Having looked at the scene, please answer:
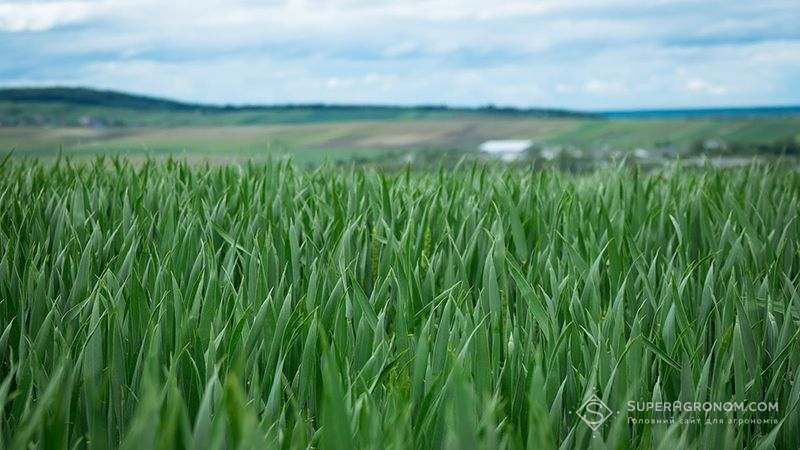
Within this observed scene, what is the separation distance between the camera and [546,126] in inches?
988

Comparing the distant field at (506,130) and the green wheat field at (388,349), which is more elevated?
the green wheat field at (388,349)

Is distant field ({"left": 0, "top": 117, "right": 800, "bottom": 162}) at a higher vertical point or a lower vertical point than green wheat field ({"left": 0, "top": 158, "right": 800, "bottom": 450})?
lower

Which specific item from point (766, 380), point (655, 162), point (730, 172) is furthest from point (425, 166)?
point (766, 380)

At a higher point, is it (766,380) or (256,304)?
(256,304)

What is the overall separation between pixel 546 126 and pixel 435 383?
24.9 metres

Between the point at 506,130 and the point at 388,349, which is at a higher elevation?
the point at 388,349

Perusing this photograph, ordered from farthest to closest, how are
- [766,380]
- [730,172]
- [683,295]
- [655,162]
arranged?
[730,172] → [655,162] → [683,295] → [766,380]

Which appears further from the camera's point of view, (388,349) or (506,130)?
(506,130)

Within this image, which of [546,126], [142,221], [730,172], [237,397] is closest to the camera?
[237,397]

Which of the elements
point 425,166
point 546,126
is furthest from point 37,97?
point 425,166

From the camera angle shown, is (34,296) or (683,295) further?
(683,295)

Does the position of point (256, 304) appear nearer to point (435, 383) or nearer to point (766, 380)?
point (435, 383)

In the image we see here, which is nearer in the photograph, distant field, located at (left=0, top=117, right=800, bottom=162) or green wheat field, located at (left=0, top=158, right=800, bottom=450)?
green wheat field, located at (left=0, top=158, right=800, bottom=450)

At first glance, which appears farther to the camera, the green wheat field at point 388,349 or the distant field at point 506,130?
the distant field at point 506,130
